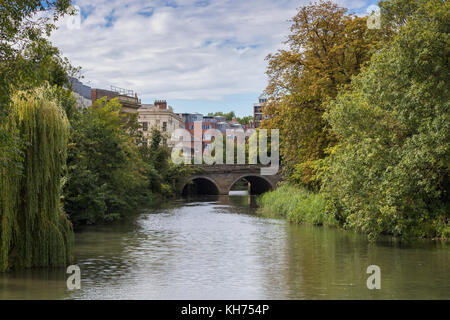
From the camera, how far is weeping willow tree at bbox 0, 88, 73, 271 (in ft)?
49.7

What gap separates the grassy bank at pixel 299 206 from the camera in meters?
29.5

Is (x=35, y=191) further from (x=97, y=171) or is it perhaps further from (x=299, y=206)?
(x=299, y=206)

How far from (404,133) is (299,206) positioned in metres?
11.9

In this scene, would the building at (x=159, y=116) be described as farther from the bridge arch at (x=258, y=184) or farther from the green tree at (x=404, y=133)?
the green tree at (x=404, y=133)

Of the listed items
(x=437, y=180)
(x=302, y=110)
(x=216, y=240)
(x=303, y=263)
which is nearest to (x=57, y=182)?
(x=303, y=263)

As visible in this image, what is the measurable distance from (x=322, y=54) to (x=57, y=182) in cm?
1866

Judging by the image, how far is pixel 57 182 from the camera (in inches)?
635

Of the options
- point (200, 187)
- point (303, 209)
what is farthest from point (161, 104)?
point (303, 209)

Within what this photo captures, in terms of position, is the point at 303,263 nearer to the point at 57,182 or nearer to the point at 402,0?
the point at 57,182

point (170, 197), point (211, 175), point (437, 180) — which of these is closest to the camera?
point (437, 180)

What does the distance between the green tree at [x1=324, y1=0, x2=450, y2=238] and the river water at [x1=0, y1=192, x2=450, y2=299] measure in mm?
1372

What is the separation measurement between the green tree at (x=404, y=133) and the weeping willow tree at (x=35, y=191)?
1039 centimetres

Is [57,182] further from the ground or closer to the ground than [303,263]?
further from the ground

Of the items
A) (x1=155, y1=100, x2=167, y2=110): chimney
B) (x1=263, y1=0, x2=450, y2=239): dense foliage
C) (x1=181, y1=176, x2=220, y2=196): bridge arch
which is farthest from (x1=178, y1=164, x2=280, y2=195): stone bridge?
(x1=263, y1=0, x2=450, y2=239): dense foliage
